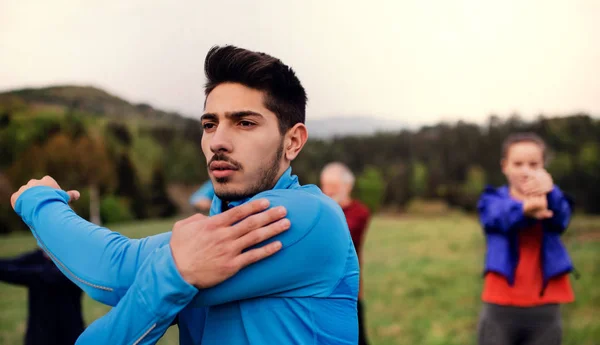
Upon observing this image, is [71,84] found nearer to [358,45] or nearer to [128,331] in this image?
[358,45]

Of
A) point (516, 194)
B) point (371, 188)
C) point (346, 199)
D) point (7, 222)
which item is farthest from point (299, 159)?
point (516, 194)

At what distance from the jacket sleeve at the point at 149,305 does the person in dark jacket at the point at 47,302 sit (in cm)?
260

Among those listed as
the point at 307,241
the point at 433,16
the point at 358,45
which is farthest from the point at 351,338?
the point at 433,16

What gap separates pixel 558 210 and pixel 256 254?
273cm

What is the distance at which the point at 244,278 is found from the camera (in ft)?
4.26

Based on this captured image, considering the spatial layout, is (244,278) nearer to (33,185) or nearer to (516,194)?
(33,185)

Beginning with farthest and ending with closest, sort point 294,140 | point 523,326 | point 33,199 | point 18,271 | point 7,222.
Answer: point 7,222 → point 523,326 → point 18,271 → point 294,140 → point 33,199

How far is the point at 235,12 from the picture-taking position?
4.79 meters

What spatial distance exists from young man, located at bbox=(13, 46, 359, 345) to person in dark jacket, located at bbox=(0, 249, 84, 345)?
231 centimetres

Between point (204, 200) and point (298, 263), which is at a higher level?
point (298, 263)

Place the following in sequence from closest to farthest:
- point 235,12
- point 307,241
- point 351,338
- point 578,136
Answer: point 307,241, point 351,338, point 235,12, point 578,136

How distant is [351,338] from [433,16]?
7.34 meters

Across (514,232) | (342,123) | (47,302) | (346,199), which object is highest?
(342,123)

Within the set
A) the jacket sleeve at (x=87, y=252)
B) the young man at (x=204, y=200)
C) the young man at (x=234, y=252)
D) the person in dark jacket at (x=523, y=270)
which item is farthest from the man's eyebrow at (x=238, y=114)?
the young man at (x=204, y=200)
